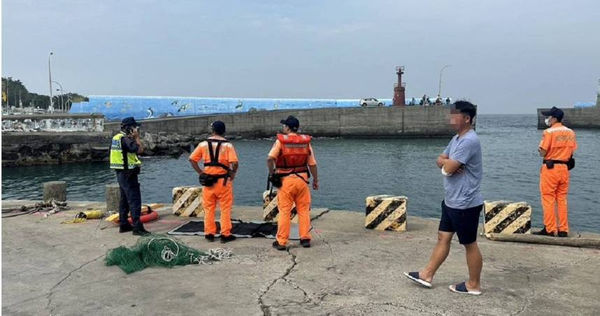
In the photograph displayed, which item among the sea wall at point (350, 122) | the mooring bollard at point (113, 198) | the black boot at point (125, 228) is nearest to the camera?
the black boot at point (125, 228)

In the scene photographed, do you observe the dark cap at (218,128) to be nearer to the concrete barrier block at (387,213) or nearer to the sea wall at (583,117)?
the concrete barrier block at (387,213)

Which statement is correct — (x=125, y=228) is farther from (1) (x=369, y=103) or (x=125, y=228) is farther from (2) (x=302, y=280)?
(1) (x=369, y=103)

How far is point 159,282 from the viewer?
16.7 feet

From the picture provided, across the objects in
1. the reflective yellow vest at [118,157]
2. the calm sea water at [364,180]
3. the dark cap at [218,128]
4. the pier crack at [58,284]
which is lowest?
the calm sea water at [364,180]

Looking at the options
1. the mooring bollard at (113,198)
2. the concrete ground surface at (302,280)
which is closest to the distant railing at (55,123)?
the mooring bollard at (113,198)

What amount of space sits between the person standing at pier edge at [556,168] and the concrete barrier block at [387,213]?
86.6 inches

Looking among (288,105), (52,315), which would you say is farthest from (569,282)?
(288,105)

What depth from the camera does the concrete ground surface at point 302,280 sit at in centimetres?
435

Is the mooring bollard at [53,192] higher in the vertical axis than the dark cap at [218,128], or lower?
lower

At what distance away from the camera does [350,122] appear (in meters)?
60.5

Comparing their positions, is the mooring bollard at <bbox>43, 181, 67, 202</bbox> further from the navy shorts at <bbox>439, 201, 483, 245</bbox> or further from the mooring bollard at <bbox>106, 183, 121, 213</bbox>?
the navy shorts at <bbox>439, 201, 483, 245</bbox>

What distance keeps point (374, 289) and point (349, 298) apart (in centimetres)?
39

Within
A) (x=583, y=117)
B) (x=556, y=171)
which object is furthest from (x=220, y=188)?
(x=583, y=117)

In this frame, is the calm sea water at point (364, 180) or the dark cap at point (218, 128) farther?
the calm sea water at point (364, 180)
